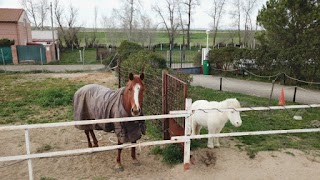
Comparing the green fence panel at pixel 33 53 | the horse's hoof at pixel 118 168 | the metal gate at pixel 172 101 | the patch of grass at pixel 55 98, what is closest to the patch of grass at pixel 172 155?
the metal gate at pixel 172 101

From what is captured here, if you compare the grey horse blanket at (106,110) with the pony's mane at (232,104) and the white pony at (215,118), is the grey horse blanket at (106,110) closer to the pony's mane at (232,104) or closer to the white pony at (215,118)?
the white pony at (215,118)

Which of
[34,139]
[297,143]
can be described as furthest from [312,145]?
[34,139]

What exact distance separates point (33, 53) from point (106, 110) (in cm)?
2488

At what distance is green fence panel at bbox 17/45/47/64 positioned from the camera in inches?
1049

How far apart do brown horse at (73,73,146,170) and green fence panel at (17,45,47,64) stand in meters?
23.2

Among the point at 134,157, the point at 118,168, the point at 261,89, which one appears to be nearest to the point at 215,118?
the point at 134,157

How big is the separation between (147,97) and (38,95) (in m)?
5.52

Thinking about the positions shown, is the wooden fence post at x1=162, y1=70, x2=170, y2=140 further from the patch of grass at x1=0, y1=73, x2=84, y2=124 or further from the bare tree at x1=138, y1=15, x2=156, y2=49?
the bare tree at x1=138, y1=15, x2=156, y2=49

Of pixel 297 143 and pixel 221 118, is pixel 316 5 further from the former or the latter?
pixel 221 118

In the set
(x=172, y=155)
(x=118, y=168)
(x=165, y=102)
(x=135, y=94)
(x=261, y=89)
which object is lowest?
(x=118, y=168)

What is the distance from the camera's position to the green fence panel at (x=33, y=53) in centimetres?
2666

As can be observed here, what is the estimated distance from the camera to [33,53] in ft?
88.8

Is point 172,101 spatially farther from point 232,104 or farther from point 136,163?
point 136,163

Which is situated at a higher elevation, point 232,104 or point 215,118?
point 232,104
